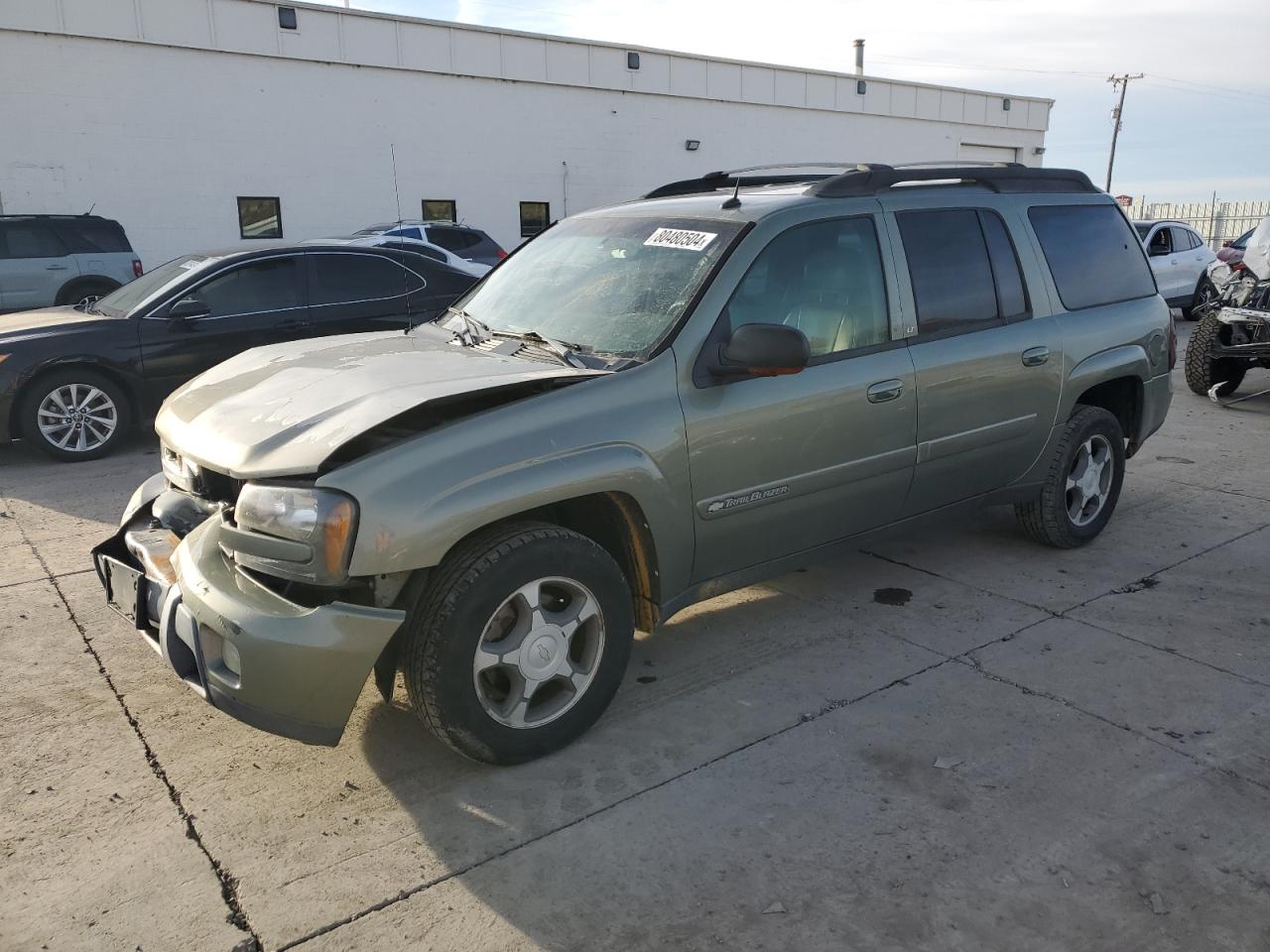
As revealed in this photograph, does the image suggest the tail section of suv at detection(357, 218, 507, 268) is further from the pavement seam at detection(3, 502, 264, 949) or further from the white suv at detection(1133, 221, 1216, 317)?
the pavement seam at detection(3, 502, 264, 949)

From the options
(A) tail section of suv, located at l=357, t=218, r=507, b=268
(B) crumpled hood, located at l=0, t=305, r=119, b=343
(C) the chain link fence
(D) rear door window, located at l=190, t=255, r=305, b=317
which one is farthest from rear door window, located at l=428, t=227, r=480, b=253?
(C) the chain link fence

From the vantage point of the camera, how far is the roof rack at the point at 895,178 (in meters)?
4.07

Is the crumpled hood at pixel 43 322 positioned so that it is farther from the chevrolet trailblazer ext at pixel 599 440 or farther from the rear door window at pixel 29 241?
the rear door window at pixel 29 241

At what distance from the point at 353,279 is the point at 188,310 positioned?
1.38m

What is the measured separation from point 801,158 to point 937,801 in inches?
975

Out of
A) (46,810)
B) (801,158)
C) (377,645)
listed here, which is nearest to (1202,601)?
(377,645)

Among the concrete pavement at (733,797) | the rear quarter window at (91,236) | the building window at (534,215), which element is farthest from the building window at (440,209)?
the concrete pavement at (733,797)

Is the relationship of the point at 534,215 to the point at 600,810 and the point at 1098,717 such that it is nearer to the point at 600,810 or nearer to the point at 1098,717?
the point at 1098,717

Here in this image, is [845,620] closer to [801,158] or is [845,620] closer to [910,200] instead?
[910,200]

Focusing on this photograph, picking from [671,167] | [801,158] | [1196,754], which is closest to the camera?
[1196,754]

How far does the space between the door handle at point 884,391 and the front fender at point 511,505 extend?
101cm

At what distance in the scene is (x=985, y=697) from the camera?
12.2ft

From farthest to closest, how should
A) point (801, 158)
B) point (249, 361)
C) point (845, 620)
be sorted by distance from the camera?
1. point (801, 158)
2. point (845, 620)
3. point (249, 361)

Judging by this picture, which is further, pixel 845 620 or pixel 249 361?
pixel 845 620
